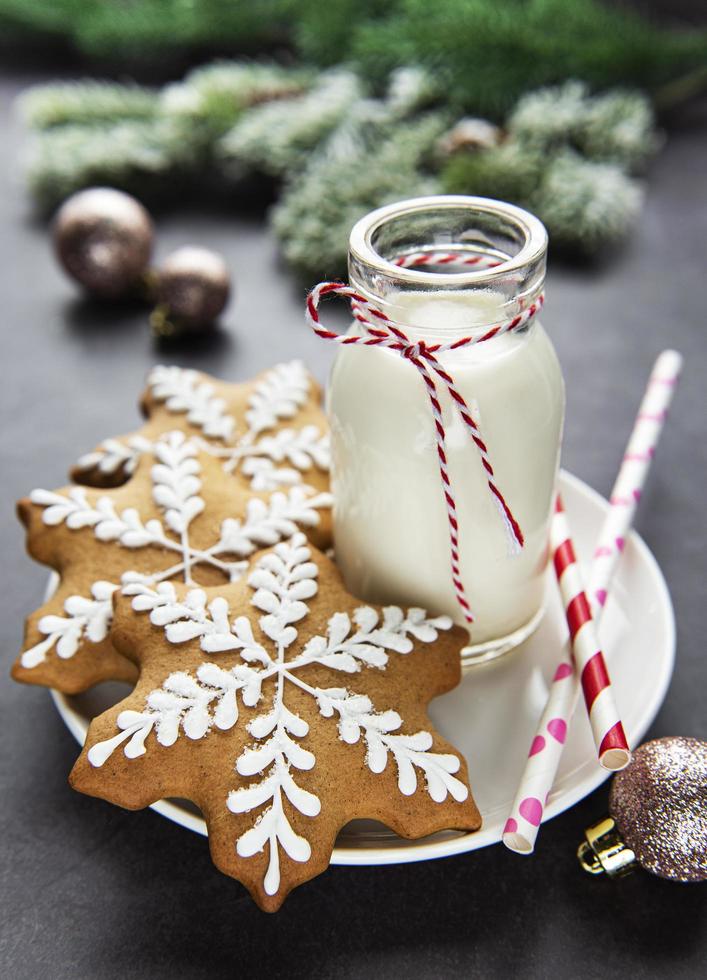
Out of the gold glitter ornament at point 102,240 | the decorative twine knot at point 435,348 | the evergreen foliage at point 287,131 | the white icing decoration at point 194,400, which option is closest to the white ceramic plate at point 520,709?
the decorative twine knot at point 435,348

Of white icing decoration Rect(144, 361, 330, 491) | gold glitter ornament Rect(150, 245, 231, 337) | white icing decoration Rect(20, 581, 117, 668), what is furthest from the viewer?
gold glitter ornament Rect(150, 245, 231, 337)

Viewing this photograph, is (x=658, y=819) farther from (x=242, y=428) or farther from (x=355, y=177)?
(x=355, y=177)

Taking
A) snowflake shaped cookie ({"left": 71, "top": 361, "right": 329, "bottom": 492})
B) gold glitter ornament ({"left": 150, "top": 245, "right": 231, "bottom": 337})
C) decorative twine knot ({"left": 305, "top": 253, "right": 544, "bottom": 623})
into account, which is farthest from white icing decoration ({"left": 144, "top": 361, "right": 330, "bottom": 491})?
gold glitter ornament ({"left": 150, "top": 245, "right": 231, "bottom": 337})

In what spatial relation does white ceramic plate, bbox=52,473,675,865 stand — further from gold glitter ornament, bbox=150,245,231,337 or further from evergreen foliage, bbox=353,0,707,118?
evergreen foliage, bbox=353,0,707,118

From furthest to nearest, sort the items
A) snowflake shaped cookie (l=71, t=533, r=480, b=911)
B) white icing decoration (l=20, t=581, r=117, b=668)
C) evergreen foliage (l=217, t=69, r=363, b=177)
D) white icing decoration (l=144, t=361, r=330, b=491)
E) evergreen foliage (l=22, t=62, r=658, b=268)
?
1. evergreen foliage (l=217, t=69, r=363, b=177)
2. evergreen foliage (l=22, t=62, r=658, b=268)
3. white icing decoration (l=144, t=361, r=330, b=491)
4. white icing decoration (l=20, t=581, r=117, b=668)
5. snowflake shaped cookie (l=71, t=533, r=480, b=911)

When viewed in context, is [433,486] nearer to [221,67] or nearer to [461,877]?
[461,877]

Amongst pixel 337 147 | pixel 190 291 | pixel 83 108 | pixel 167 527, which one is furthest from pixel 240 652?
pixel 83 108
